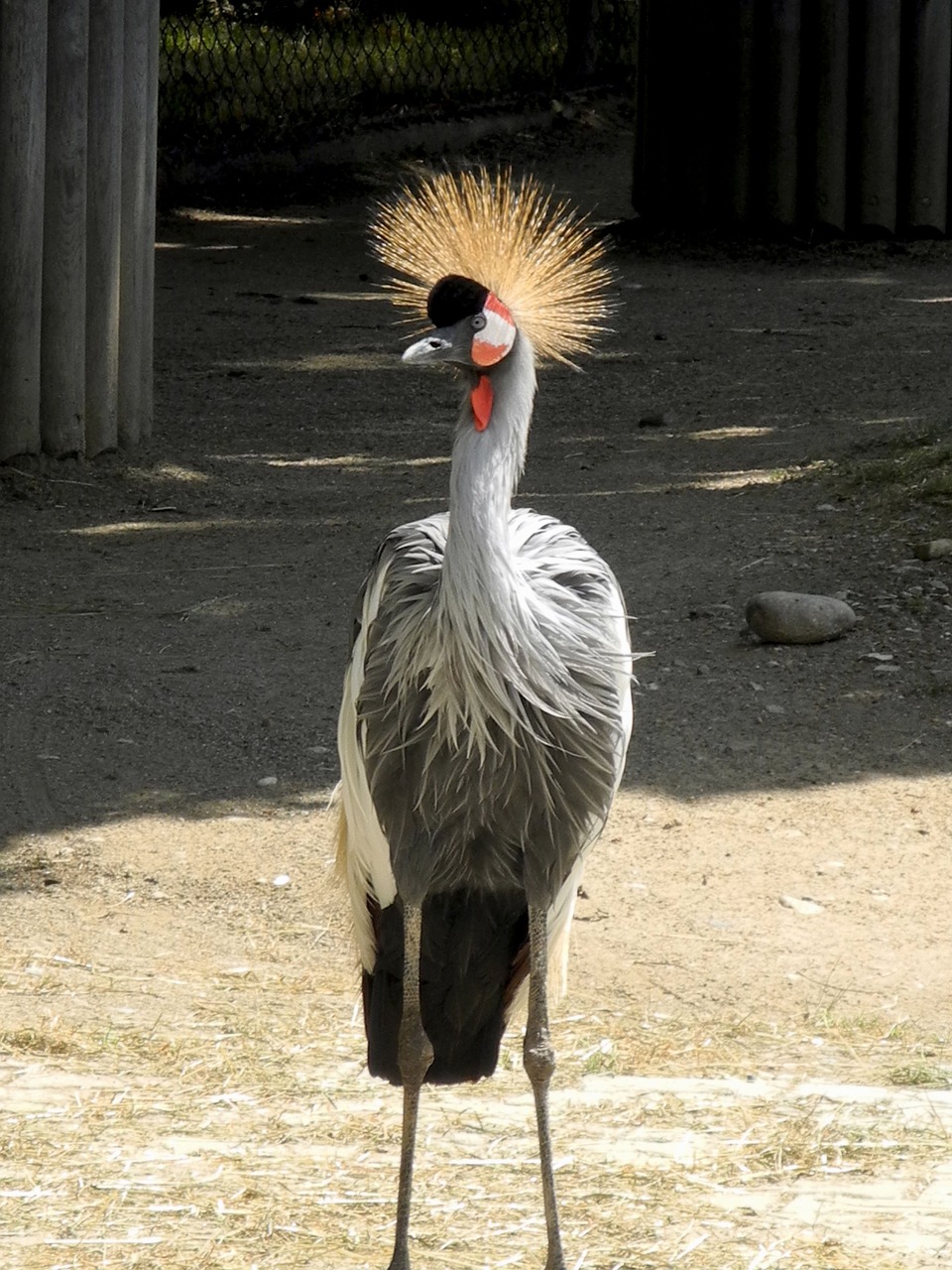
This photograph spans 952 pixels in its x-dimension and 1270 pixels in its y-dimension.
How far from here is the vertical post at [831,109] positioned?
11.0m

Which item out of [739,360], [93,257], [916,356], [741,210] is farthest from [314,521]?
[741,210]

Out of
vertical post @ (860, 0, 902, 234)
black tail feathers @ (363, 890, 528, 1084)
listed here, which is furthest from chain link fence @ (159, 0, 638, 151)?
black tail feathers @ (363, 890, 528, 1084)

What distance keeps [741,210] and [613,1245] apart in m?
9.46

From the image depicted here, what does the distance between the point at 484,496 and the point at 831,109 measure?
9.12 metres

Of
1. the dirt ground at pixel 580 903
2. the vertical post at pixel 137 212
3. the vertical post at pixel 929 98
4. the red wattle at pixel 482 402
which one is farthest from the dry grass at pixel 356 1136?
the vertical post at pixel 929 98

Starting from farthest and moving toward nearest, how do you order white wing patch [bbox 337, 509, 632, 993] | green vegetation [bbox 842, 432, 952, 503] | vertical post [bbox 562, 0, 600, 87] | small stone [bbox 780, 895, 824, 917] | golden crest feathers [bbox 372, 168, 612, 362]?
vertical post [bbox 562, 0, 600, 87] → green vegetation [bbox 842, 432, 952, 503] → small stone [bbox 780, 895, 824, 917] → white wing patch [bbox 337, 509, 632, 993] → golden crest feathers [bbox 372, 168, 612, 362]

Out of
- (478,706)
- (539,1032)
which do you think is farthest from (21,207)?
(539,1032)

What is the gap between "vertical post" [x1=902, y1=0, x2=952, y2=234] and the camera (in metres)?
11.2

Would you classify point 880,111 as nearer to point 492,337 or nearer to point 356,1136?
point 492,337

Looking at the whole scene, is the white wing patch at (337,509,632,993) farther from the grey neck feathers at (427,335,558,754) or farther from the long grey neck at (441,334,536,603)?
the long grey neck at (441,334,536,603)

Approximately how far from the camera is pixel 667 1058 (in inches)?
149

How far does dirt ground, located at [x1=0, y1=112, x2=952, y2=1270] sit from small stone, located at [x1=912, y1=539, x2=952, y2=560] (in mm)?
91

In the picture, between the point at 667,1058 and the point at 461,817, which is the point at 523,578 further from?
Result: the point at 667,1058

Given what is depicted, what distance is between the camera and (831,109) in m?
11.1
